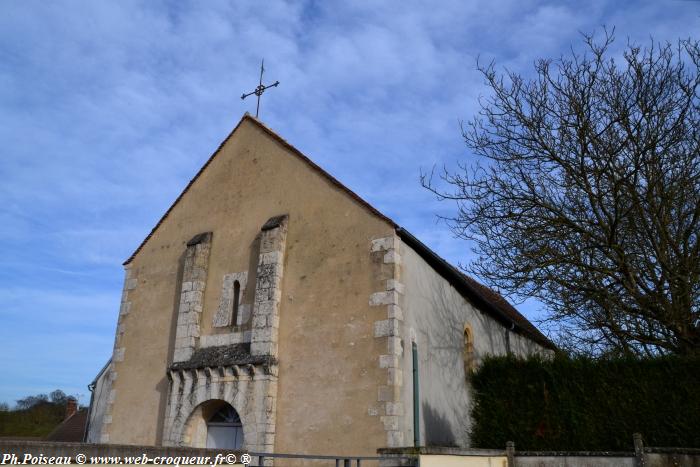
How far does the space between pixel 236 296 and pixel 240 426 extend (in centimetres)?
258

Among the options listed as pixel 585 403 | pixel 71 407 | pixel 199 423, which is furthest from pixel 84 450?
pixel 71 407

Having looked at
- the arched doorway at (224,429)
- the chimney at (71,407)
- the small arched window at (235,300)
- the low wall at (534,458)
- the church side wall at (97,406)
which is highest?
the small arched window at (235,300)

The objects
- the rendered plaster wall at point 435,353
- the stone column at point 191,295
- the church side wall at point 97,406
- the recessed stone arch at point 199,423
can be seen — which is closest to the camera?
the rendered plaster wall at point 435,353

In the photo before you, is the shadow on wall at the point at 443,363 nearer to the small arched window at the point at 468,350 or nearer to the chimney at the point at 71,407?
the small arched window at the point at 468,350

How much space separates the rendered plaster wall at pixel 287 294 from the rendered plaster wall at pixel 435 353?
690 mm

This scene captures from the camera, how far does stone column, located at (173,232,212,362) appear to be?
12.0 metres

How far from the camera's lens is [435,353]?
11336 mm

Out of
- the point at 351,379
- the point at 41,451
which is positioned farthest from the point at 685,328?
the point at 41,451

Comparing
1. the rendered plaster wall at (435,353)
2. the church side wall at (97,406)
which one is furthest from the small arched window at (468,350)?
the church side wall at (97,406)

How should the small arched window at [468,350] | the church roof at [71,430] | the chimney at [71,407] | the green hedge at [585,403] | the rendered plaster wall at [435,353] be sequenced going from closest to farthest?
the green hedge at [585,403]
the rendered plaster wall at [435,353]
the small arched window at [468,350]
the church roof at [71,430]
the chimney at [71,407]

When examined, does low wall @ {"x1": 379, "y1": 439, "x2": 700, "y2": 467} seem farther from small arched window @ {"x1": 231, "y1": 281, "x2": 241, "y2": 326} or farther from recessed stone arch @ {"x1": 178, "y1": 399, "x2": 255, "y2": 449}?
small arched window @ {"x1": 231, "y1": 281, "x2": 241, "y2": 326}

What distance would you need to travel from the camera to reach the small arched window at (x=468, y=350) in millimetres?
12881

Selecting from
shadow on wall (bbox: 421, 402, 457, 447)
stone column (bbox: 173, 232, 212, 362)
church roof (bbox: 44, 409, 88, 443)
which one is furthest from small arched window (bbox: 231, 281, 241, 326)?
church roof (bbox: 44, 409, 88, 443)

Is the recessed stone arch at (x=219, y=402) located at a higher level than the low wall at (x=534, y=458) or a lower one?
higher
